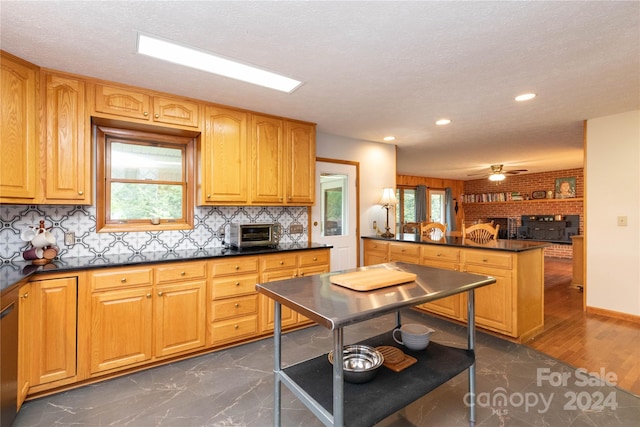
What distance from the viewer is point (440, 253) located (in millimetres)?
3537

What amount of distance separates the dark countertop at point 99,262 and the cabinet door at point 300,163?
0.72 metres

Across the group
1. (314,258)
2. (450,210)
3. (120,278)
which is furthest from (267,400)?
(450,210)

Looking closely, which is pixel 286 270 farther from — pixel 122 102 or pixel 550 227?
pixel 550 227

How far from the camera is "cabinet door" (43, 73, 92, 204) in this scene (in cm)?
228

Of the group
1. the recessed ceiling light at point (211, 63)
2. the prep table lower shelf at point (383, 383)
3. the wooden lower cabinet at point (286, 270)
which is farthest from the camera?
the wooden lower cabinet at point (286, 270)

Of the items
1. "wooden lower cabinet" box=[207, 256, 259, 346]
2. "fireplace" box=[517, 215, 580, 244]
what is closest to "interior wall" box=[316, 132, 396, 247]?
"wooden lower cabinet" box=[207, 256, 259, 346]

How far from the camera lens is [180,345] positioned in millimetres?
2582

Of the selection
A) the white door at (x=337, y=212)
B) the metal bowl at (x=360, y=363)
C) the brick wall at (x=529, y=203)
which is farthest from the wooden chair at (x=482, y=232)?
the brick wall at (x=529, y=203)

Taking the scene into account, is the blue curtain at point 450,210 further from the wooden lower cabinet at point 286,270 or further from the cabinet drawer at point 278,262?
the cabinet drawer at point 278,262

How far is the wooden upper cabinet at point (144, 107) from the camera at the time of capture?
2469 mm

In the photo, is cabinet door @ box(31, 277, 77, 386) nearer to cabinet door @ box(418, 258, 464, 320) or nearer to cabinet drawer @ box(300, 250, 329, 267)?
cabinet drawer @ box(300, 250, 329, 267)

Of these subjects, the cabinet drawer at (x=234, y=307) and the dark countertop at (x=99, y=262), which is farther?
the cabinet drawer at (x=234, y=307)

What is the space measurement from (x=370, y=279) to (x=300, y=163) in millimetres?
2156

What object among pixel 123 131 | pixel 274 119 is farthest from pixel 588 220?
pixel 123 131
